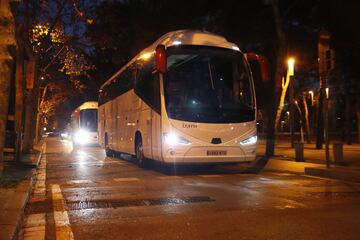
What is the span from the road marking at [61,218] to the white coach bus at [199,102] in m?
3.93

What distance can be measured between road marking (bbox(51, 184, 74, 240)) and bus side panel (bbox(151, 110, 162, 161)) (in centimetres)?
385

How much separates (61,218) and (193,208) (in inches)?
88.5

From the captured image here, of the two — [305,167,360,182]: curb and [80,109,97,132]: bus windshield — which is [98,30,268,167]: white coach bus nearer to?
[305,167,360,182]: curb

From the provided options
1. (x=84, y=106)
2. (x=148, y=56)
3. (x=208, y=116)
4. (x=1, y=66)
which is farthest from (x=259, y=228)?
(x=84, y=106)

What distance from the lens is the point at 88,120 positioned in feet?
125

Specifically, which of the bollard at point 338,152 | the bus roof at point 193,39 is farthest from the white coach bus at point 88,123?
the bollard at point 338,152

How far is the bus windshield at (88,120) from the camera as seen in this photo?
1495 inches

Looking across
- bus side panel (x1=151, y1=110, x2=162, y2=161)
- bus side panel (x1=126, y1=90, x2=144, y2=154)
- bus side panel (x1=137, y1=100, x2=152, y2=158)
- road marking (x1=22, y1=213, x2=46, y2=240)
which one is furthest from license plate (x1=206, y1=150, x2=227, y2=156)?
road marking (x1=22, y1=213, x2=46, y2=240)

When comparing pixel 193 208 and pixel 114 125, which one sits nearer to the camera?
pixel 193 208

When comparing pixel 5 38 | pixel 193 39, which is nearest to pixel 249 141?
pixel 193 39

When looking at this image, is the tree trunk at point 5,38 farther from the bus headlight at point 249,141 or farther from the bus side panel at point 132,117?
the bus side panel at point 132,117

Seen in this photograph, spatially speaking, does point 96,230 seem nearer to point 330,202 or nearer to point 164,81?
point 330,202

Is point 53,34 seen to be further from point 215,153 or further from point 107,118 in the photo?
point 215,153

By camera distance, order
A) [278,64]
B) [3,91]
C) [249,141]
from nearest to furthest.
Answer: [3,91] → [249,141] → [278,64]
